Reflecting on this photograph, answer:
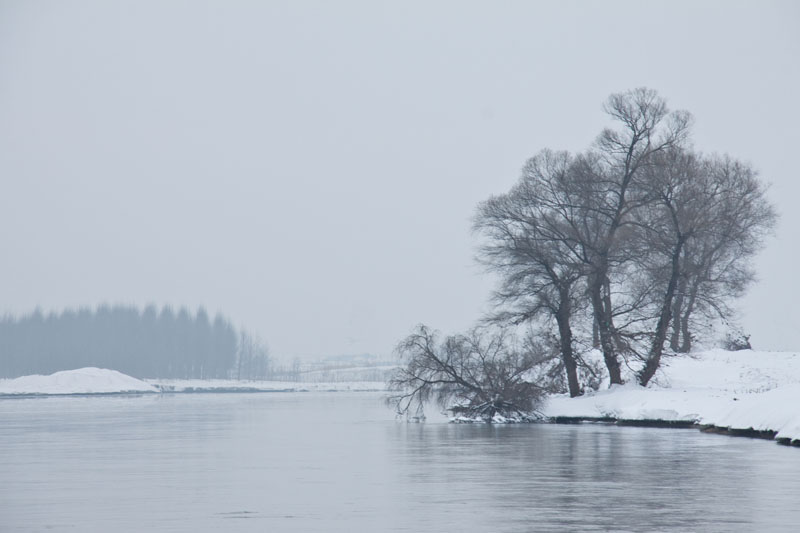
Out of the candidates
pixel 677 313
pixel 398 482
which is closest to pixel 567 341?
pixel 677 313

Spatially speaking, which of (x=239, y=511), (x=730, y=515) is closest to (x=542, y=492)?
(x=730, y=515)

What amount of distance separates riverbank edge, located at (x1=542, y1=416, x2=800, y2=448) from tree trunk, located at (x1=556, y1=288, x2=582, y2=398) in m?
3.63

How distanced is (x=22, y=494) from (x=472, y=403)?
30.4m

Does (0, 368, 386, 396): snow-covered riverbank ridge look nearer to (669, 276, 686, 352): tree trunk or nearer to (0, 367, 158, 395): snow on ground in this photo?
(0, 367, 158, 395): snow on ground

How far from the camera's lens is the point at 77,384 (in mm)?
123375

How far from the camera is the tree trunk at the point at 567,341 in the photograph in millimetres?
49875

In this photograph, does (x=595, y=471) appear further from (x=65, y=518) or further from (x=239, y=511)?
(x=65, y=518)

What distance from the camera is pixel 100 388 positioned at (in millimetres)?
123312

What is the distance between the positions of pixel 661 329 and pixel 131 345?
424 ft

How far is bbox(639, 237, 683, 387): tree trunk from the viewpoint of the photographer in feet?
156

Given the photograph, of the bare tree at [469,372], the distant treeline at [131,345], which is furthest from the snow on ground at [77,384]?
the bare tree at [469,372]

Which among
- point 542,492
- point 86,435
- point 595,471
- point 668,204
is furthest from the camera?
point 668,204

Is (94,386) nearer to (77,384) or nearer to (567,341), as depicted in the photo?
(77,384)

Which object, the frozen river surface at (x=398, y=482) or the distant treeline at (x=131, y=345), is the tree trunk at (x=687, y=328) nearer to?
the frozen river surface at (x=398, y=482)
